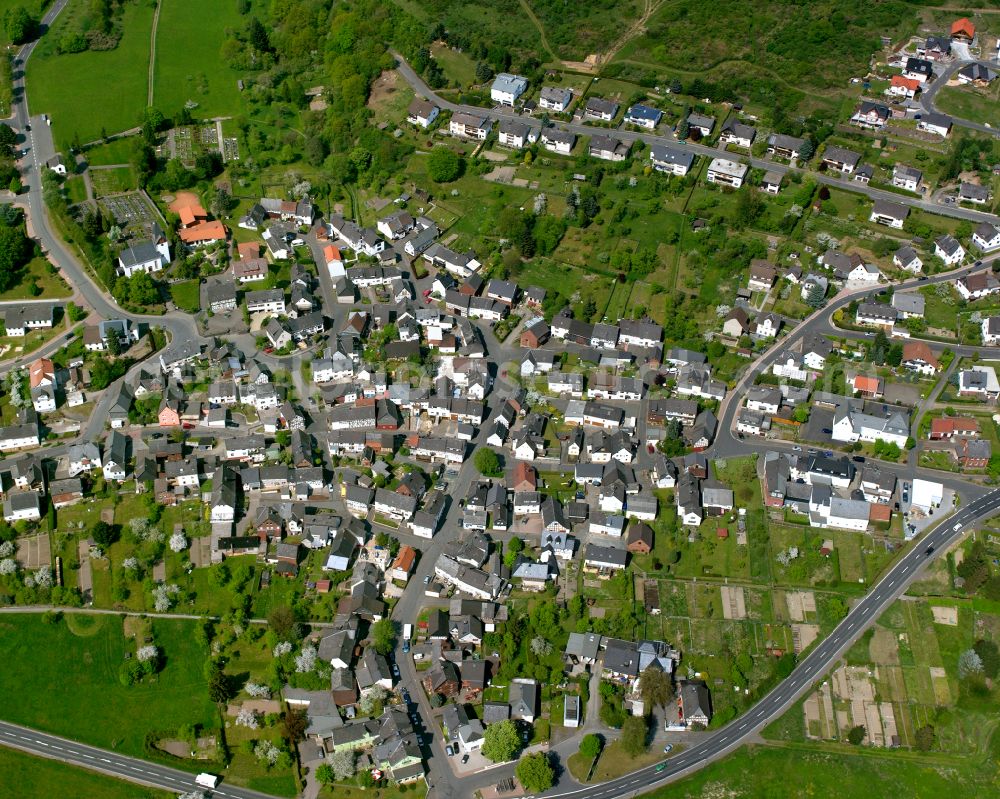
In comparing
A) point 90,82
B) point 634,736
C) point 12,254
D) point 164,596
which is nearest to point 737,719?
point 634,736

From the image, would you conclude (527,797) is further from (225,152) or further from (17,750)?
(225,152)

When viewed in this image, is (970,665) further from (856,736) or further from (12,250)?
(12,250)

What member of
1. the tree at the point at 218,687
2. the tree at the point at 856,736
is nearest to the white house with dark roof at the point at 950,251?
the tree at the point at 856,736

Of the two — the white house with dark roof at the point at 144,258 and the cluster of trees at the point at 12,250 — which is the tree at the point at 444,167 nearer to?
the white house with dark roof at the point at 144,258

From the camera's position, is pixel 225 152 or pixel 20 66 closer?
pixel 225 152

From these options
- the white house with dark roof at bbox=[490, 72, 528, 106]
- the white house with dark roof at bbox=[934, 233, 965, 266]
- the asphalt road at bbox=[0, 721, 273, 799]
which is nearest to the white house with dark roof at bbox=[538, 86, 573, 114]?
the white house with dark roof at bbox=[490, 72, 528, 106]

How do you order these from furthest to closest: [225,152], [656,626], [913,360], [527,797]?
[225,152], [913,360], [656,626], [527,797]

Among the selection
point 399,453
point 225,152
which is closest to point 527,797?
point 399,453
